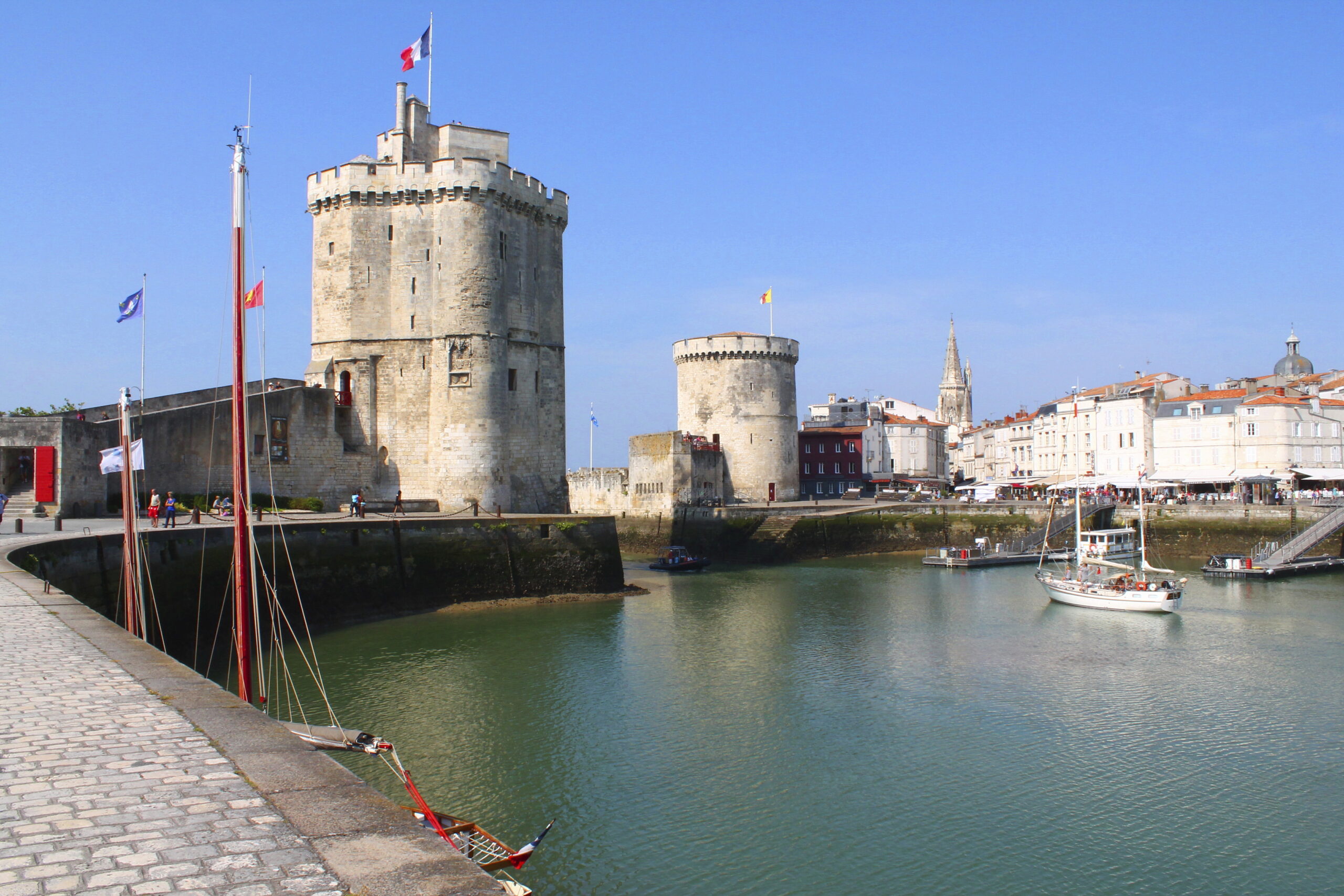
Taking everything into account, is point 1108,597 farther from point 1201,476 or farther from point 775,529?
point 1201,476

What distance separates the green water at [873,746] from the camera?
423 inches

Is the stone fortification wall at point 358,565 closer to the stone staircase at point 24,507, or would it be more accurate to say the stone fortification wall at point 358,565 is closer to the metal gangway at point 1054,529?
the stone staircase at point 24,507

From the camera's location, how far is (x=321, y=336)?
32000mm

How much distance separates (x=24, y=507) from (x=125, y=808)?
71.4 feet

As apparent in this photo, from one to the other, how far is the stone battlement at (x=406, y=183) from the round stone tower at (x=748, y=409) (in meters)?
22.2

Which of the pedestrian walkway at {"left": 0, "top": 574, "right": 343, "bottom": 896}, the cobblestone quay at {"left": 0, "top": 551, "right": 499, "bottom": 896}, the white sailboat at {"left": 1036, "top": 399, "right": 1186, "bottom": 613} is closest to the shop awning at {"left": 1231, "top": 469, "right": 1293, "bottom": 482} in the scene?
the white sailboat at {"left": 1036, "top": 399, "right": 1186, "bottom": 613}

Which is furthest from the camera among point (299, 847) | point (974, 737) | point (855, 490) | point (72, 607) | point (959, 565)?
point (855, 490)

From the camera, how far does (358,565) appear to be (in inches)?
979

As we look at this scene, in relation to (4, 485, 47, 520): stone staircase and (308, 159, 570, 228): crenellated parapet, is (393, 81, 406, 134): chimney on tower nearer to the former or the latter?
(308, 159, 570, 228): crenellated parapet

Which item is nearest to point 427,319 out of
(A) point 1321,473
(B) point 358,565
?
(B) point 358,565

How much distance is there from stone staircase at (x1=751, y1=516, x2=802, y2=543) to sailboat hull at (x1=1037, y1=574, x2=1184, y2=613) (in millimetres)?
13944

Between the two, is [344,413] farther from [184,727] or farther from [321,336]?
[184,727]

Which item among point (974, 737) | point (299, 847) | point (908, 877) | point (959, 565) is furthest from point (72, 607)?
point (959, 565)

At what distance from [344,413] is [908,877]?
25.6m
